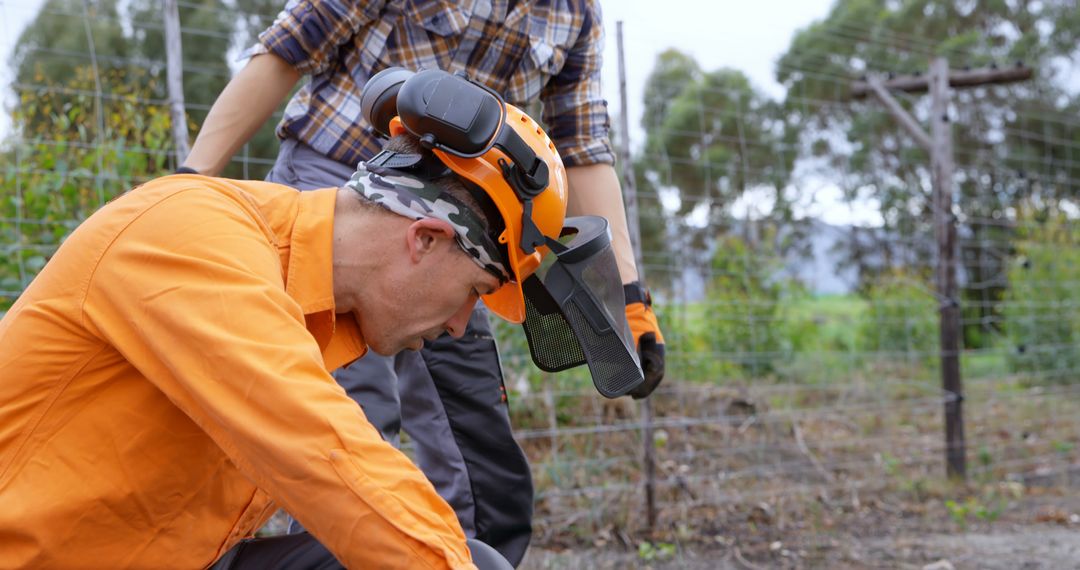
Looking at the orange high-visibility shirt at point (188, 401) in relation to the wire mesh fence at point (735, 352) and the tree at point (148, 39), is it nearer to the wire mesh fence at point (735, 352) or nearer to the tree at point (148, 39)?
the wire mesh fence at point (735, 352)

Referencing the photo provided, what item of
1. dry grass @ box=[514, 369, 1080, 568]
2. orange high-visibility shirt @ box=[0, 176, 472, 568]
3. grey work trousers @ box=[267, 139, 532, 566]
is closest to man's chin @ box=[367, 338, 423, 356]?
orange high-visibility shirt @ box=[0, 176, 472, 568]

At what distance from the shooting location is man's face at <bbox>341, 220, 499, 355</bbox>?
1486mm

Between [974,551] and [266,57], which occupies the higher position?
[266,57]

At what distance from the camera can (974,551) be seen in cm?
441

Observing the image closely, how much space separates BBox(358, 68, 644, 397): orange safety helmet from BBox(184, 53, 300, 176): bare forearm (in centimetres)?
57

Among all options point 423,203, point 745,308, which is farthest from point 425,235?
point 745,308

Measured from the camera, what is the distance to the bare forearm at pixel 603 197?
2.53 metres

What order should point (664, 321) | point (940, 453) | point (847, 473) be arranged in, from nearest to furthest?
point (664, 321)
point (847, 473)
point (940, 453)

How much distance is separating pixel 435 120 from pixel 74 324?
1.87 ft

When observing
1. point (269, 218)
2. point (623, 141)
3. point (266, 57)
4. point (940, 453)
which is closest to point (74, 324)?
point (269, 218)

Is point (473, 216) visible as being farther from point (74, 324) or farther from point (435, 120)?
point (74, 324)

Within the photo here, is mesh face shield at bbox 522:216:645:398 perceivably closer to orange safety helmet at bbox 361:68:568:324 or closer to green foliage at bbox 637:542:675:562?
orange safety helmet at bbox 361:68:568:324

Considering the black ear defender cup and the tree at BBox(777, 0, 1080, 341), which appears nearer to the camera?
the black ear defender cup

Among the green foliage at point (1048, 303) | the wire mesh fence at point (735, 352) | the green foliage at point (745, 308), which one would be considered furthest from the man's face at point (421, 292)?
the green foliage at point (1048, 303)
